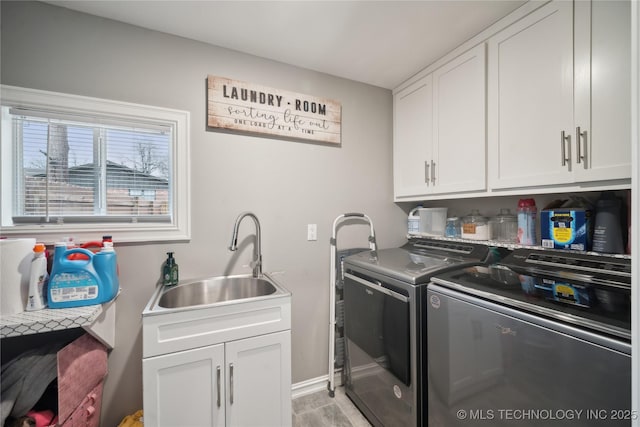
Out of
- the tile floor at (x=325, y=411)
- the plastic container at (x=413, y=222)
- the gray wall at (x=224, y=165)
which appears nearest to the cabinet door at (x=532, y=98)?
the plastic container at (x=413, y=222)

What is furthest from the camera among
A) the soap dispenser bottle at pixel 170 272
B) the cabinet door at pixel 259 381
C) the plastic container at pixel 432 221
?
the plastic container at pixel 432 221

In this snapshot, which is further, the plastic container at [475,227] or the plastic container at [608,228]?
the plastic container at [475,227]

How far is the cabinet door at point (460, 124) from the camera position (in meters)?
1.50

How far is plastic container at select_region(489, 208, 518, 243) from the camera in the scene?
1586 millimetres

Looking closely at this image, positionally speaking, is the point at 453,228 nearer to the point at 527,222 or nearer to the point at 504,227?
the point at 504,227

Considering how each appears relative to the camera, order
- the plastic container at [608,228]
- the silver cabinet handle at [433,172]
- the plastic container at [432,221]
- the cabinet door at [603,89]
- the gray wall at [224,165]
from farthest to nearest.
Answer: the plastic container at [432,221] → the silver cabinet handle at [433,172] → the gray wall at [224,165] → the plastic container at [608,228] → the cabinet door at [603,89]

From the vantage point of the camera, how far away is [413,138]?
1982 mm

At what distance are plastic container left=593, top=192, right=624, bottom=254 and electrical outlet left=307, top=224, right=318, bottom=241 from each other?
1509 millimetres

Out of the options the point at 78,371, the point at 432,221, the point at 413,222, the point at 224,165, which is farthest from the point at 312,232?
the point at 78,371

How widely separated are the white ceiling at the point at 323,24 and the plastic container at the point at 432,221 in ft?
3.70

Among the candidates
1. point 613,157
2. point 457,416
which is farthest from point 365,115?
point 457,416

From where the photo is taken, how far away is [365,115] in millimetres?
2121

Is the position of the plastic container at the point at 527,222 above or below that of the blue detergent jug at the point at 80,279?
above

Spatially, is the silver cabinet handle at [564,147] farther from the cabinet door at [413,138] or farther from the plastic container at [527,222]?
the cabinet door at [413,138]
